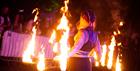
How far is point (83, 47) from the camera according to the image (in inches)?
306

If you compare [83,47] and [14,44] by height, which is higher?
[14,44]

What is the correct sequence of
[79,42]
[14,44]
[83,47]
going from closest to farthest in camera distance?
[79,42] → [83,47] → [14,44]

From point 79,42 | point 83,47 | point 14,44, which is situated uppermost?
point 14,44

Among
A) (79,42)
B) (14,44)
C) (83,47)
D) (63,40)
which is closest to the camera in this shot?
(79,42)

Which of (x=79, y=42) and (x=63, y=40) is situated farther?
(x=63, y=40)

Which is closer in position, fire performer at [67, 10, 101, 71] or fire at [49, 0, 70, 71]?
fire performer at [67, 10, 101, 71]

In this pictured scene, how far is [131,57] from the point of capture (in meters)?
11.2

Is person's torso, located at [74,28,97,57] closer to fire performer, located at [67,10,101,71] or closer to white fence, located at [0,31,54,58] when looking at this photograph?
fire performer, located at [67,10,101,71]

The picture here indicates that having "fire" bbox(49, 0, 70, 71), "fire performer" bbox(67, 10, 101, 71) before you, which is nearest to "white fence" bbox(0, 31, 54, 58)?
"fire" bbox(49, 0, 70, 71)

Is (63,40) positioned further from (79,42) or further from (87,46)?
(79,42)

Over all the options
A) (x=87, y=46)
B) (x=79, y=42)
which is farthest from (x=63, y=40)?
(x=79, y=42)

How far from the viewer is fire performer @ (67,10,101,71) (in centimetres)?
768

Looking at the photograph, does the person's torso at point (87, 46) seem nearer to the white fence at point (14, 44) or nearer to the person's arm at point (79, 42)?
the person's arm at point (79, 42)

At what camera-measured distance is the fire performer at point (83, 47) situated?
768 cm
